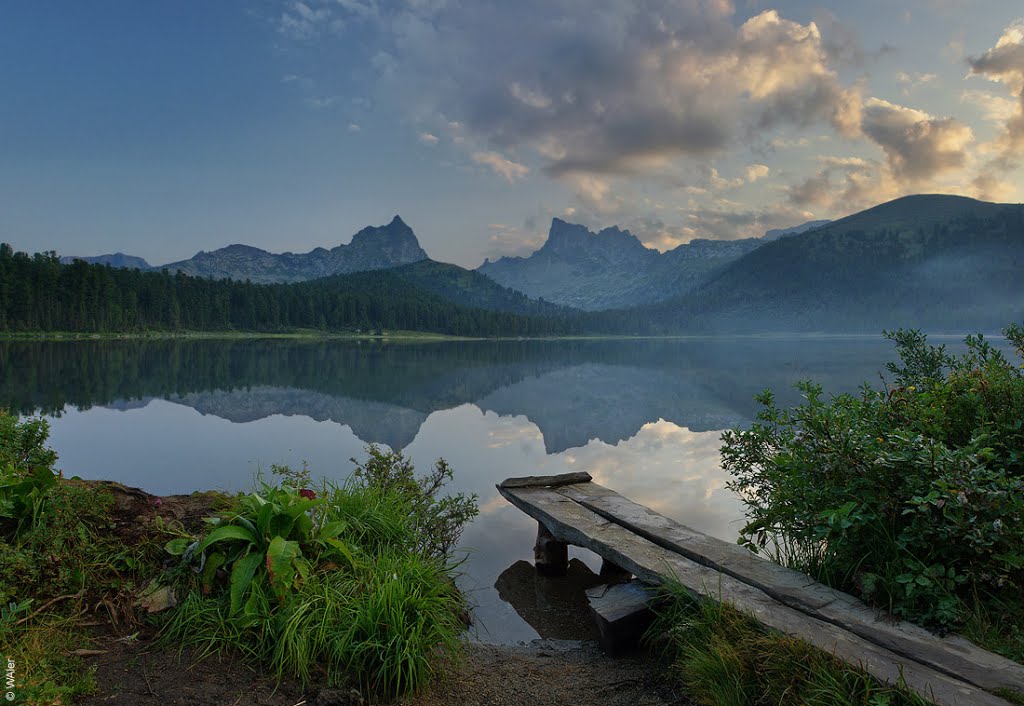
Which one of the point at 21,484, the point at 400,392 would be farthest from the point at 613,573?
the point at 400,392

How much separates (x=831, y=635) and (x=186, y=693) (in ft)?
16.5

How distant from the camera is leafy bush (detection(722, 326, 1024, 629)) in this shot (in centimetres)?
484

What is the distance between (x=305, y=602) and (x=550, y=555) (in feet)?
16.7

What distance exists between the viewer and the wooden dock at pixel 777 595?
4.04 meters

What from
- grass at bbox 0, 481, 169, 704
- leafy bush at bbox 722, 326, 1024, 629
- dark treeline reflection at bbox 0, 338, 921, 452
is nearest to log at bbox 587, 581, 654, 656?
leafy bush at bbox 722, 326, 1024, 629

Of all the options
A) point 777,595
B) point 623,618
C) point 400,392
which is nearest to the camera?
point 777,595

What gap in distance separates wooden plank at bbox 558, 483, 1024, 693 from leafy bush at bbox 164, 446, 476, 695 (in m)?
2.98

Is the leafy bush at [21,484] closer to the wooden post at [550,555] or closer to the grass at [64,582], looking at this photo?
the grass at [64,582]

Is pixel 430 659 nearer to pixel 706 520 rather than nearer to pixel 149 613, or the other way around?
pixel 149 613

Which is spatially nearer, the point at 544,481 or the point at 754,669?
the point at 754,669

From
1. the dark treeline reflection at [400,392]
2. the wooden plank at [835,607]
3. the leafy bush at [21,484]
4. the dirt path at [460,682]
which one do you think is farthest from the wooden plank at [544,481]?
the dark treeline reflection at [400,392]

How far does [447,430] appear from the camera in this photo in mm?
23219

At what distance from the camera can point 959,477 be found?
16.2 feet

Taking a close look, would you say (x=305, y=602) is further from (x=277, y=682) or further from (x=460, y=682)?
(x=460, y=682)
